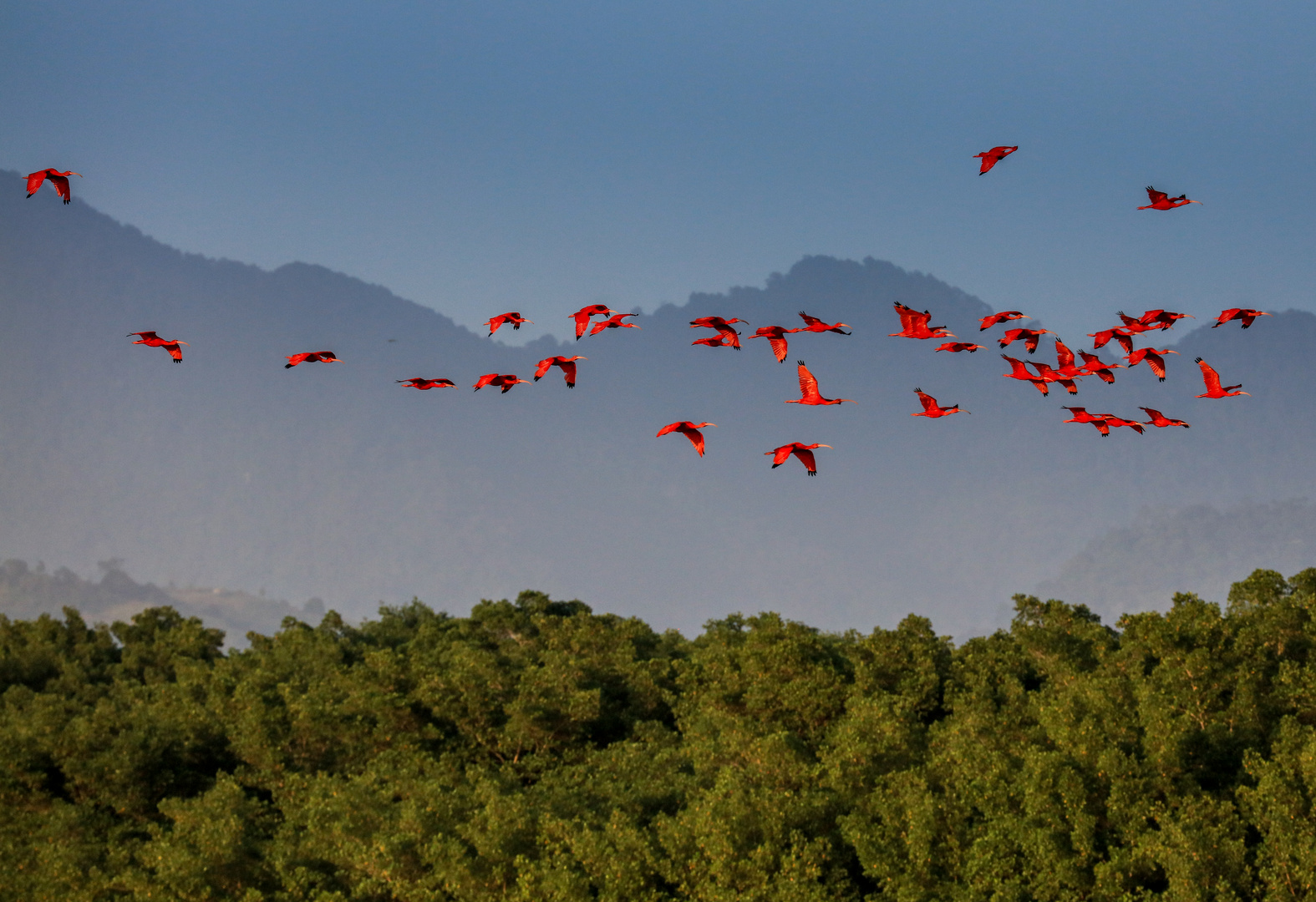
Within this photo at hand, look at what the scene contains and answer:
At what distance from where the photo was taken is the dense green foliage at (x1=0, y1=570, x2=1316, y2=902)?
25.7 metres

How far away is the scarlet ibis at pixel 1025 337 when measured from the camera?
20219mm

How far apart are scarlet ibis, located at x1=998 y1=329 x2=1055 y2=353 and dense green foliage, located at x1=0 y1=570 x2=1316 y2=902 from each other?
1040 centimetres

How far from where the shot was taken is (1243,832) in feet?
81.6

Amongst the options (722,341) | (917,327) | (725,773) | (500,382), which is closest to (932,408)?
(917,327)

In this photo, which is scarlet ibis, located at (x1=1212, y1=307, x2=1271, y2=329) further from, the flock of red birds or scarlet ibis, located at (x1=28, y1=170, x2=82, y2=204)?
scarlet ibis, located at (x1=28, y1=170, x2=82, y2=204)

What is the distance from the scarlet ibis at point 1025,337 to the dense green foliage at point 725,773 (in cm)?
1040

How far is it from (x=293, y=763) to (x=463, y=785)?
29.8 ft

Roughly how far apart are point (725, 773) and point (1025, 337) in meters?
14.2

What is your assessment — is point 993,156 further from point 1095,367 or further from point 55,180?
point 55,180

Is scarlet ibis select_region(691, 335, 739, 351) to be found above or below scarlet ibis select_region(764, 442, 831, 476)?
above

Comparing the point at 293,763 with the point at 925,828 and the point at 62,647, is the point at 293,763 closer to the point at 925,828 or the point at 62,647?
the point at 925,828

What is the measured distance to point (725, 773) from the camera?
2972 centimetres

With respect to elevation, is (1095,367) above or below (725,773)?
above

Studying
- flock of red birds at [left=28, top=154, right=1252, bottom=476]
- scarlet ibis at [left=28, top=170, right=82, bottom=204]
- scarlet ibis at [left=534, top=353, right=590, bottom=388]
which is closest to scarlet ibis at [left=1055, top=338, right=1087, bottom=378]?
flock of red birds at [left=28, top=154, right=1252, bottom=476]
